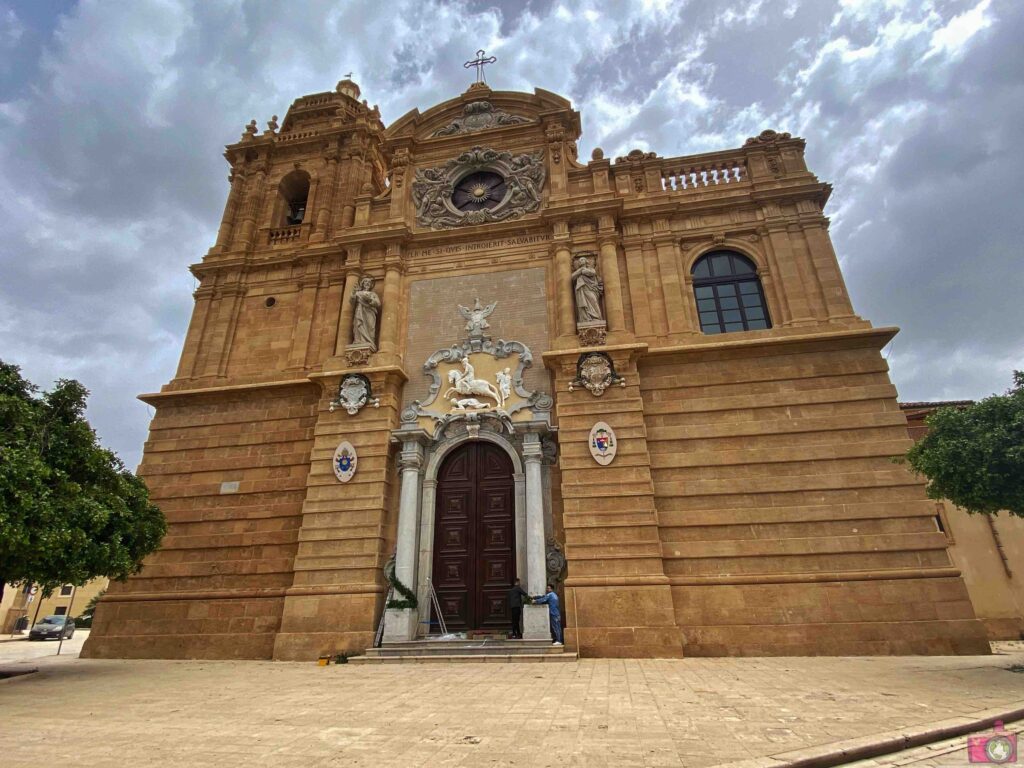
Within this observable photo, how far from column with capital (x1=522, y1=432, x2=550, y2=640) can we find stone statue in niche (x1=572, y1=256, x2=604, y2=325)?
11.5ft

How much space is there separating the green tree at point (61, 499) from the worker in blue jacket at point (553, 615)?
8235 mm

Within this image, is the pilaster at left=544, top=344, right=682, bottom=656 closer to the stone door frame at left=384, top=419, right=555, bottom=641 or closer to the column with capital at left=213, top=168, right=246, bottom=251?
the stone door frame at left=384, top=419, right=555, bottom=641

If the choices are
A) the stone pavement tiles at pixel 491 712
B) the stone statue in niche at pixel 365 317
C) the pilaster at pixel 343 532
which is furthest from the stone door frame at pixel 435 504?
the stone statue in niche at pixel 365 317

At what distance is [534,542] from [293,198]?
17054 mm

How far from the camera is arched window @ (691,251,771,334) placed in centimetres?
1560

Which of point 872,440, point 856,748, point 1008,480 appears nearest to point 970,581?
point 872,440

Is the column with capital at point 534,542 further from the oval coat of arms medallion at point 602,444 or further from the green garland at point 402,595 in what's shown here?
the green garland at point 402,595

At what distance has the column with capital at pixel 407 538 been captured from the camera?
1266cm

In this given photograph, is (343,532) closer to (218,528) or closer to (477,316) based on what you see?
(218,528)

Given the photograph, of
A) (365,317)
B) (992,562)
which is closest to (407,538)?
(365,317)

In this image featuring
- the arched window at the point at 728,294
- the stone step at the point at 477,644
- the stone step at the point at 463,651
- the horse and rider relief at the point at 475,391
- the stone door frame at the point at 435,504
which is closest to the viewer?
the stone step at the point at 463,651

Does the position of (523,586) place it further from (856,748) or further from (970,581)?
(970,581)

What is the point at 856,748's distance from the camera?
464 cm

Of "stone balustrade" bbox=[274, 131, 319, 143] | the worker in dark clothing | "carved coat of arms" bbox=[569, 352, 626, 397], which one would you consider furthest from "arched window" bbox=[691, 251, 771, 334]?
"stone balustrade" bbox=[274, 131, 319, 143]
